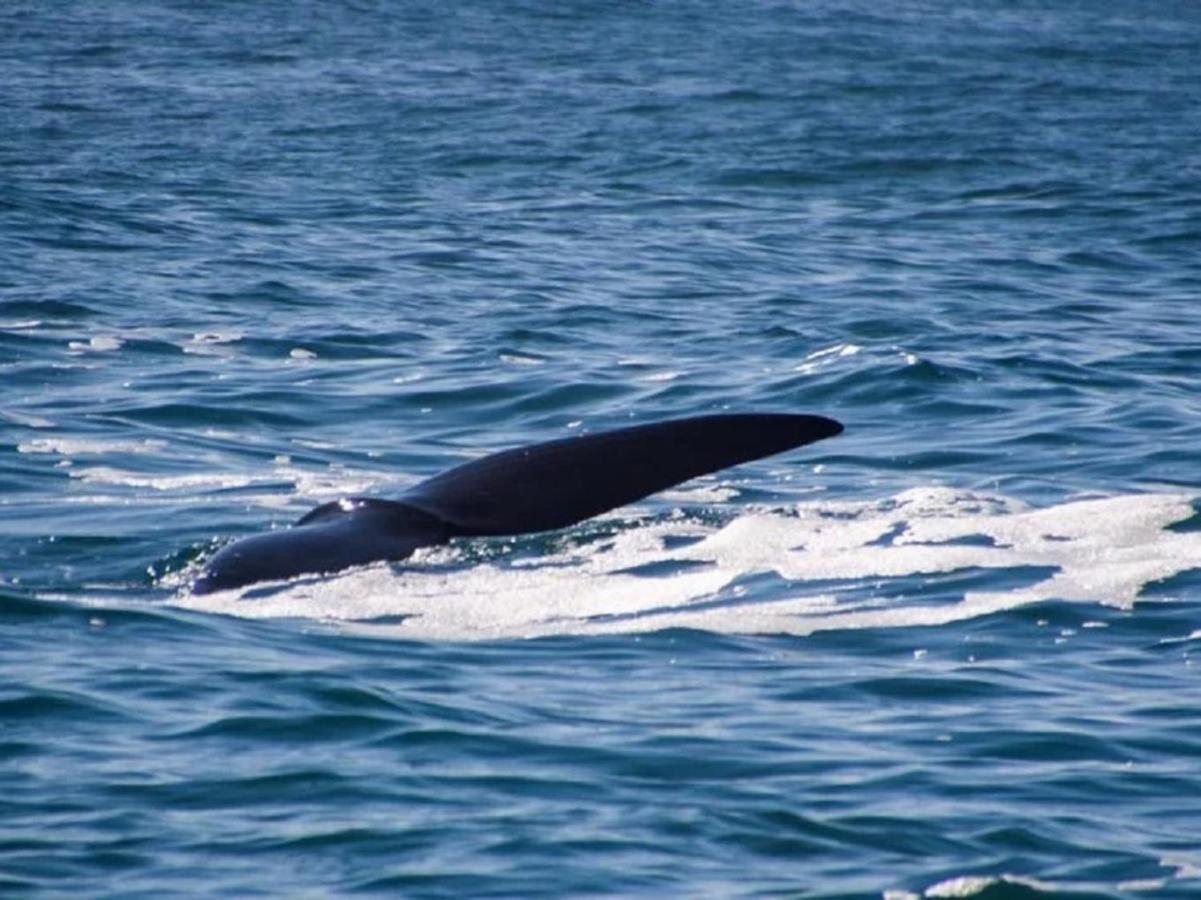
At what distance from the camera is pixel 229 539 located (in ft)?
37.3

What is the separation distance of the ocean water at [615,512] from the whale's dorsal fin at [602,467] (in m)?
0.23

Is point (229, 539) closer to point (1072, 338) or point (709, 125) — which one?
point (1072, 338)

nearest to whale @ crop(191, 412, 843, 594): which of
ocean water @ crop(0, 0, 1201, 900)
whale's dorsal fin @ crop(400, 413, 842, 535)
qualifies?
whale's dorsal fin @ crop(400, 413, 842, 535)

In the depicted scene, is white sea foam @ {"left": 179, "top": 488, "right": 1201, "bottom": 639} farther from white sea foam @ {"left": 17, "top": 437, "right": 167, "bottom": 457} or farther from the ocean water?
white sea foam @ {"left": 17, "top": 437, "right": 167, "bottom": 457}

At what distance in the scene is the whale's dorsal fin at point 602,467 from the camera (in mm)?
10891

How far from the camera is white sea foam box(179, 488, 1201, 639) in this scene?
9703 mm

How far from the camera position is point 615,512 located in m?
11.6

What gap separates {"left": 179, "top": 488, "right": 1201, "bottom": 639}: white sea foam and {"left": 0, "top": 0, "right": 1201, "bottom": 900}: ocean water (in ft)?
0.11

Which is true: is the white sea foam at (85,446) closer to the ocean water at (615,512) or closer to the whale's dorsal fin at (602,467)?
the ocean water at (615,512)

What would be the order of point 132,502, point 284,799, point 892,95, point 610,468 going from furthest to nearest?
1. point 892,95
2. point 132,502
3. point 610,468
4. point 284,799

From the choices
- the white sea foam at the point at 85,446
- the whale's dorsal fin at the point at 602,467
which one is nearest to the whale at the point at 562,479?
the whale's dorsal fin at the point at 602,467

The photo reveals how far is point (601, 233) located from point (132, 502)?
10.8m

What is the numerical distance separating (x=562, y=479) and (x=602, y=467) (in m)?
0.18

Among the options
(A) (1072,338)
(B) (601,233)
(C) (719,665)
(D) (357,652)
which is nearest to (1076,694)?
(C) (719,665)
